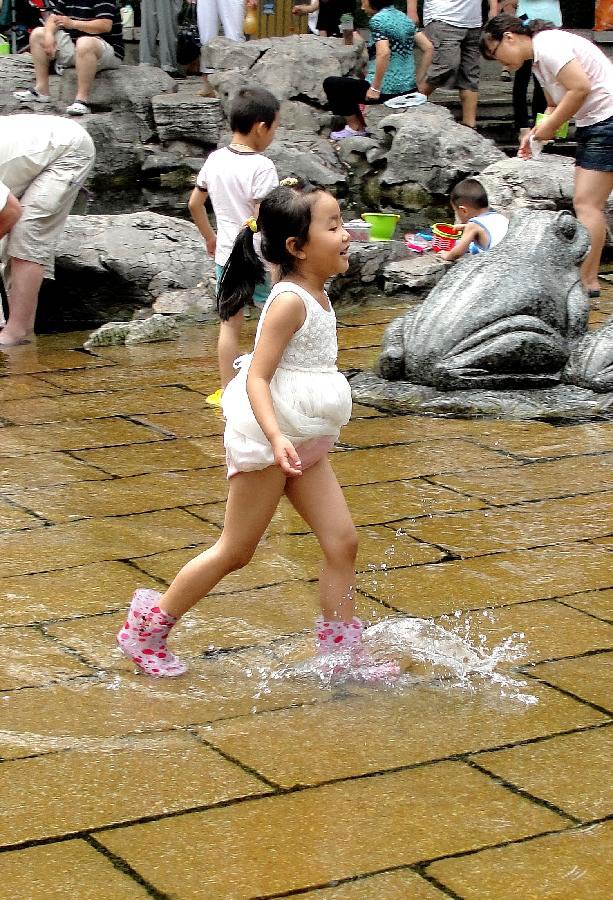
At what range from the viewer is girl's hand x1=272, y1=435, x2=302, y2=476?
3.19 m

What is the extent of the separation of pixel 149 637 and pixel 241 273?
1.01 meters

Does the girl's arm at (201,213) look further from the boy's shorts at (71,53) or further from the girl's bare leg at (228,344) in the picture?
the boy's shorts at (71,53)

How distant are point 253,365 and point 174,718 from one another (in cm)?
A: 87

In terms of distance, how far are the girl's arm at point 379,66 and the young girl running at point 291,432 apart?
9.79 meters

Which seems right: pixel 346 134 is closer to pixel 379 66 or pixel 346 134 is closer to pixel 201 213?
pixel 379 66

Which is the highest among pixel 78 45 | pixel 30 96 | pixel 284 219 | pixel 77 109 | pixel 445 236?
pixel 78 45

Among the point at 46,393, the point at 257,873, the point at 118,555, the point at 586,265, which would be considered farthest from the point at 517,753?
the point at 586,265

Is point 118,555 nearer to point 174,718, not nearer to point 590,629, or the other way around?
point 174,718

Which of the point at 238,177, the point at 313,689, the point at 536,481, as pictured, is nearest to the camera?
the point at 313,689

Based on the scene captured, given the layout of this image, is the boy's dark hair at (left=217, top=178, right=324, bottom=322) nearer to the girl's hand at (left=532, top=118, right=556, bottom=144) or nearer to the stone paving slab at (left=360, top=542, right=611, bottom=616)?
the stone paving slab at (left=360, top=542, right=611, bottom=616)

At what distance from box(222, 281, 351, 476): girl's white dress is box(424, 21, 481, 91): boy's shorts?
33.4ft

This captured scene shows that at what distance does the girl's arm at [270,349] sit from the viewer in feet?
10.7

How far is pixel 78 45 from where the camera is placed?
12242mm

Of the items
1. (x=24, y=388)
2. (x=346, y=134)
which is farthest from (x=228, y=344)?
(x=346, y=134)
